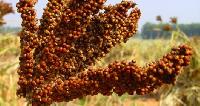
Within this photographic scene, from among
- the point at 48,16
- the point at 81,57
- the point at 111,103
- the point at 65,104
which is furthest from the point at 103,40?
the point at 111,103

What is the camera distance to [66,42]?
8.64ft

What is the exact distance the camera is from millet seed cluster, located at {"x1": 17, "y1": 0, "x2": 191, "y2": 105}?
2.58 m

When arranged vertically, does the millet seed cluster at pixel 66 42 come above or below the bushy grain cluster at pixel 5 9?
below

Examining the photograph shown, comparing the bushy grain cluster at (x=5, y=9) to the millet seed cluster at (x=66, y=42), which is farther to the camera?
the bushy grain cluster at (x=5, y=9)

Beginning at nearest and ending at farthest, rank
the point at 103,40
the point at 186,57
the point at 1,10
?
the point at 186,57
the point at 103,40
the point at 1,10

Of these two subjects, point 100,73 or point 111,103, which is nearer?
point 100,73

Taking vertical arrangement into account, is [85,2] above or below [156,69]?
above

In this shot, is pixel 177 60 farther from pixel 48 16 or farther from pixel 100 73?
pixel 48 16

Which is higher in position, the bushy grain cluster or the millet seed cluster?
the bushy grain cluster

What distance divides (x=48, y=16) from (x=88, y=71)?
354 millimetres

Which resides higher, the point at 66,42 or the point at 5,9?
the point at 5,9

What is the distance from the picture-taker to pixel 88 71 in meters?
2.53

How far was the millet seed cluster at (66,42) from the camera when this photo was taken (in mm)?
2580

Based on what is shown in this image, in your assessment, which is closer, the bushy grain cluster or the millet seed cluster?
the millet seed cluster
